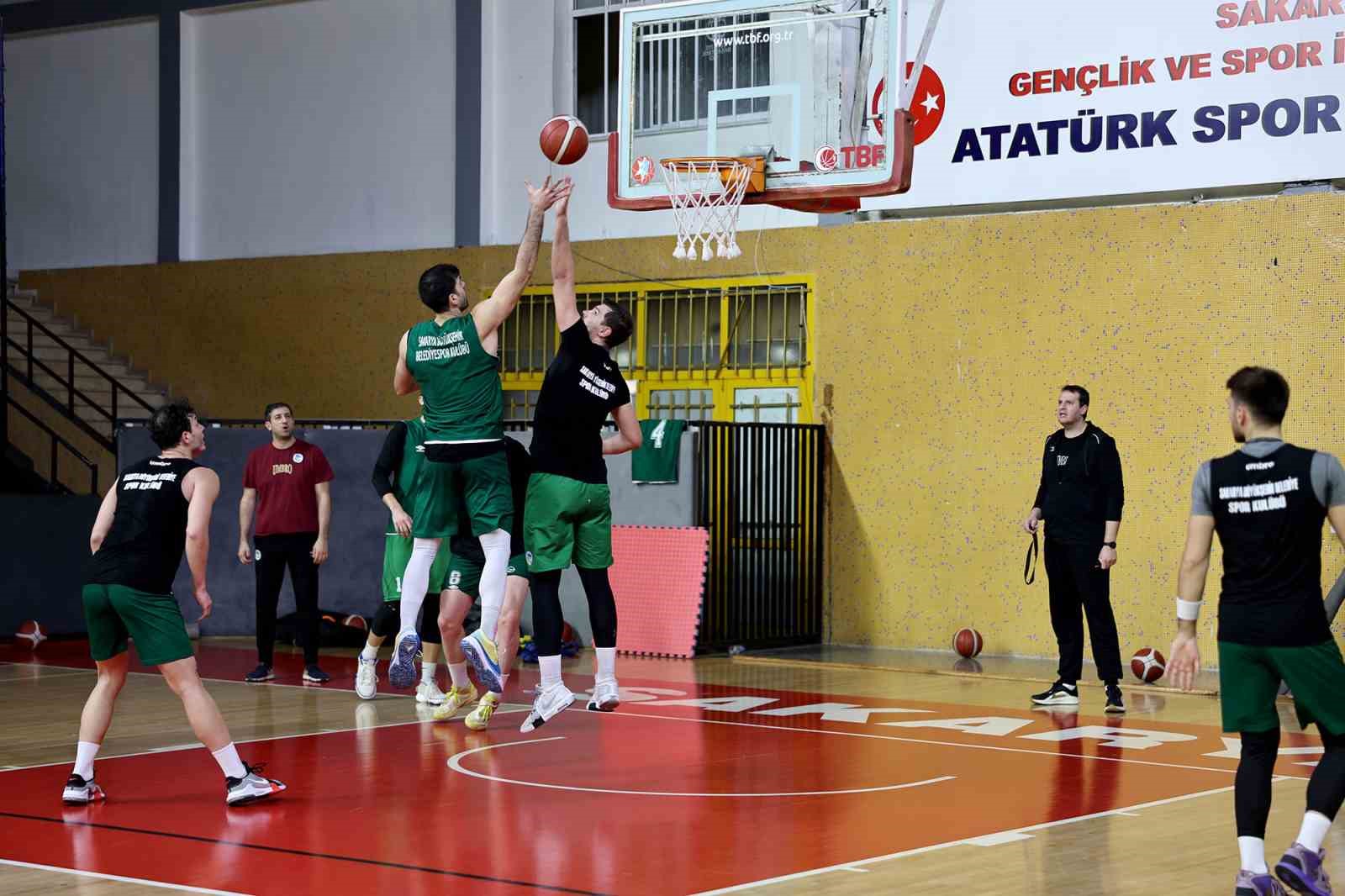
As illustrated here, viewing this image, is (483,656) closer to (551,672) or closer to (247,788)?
(551,672)

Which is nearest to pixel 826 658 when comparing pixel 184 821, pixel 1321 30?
pixel 1321 30

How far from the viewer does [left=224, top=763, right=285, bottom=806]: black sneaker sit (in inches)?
299

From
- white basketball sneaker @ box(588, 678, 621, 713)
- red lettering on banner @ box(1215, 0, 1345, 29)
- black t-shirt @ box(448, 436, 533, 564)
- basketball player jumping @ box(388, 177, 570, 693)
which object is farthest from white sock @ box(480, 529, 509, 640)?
red lettering on banner @ box(1215, 0, 1345, 29)

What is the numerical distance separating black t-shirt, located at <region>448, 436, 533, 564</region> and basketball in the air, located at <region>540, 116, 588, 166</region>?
1.69 metres

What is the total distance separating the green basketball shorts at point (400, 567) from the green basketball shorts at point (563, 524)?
225cm

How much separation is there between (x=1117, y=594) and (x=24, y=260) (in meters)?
15.0

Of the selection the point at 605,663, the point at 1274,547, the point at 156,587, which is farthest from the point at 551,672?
the point at 1274,547

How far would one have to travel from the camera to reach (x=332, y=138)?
20047 mm

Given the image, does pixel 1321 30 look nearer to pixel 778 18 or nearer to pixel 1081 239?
pixel 1081 239

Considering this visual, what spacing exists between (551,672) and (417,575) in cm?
136

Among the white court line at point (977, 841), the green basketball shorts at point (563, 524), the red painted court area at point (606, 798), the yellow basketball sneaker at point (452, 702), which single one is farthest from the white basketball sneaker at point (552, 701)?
the white court line at point (977, 841)

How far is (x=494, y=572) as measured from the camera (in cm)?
936

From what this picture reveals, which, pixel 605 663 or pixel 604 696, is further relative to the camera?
pixel 605 663

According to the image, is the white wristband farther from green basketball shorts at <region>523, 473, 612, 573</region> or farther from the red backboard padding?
the red backboard padding
